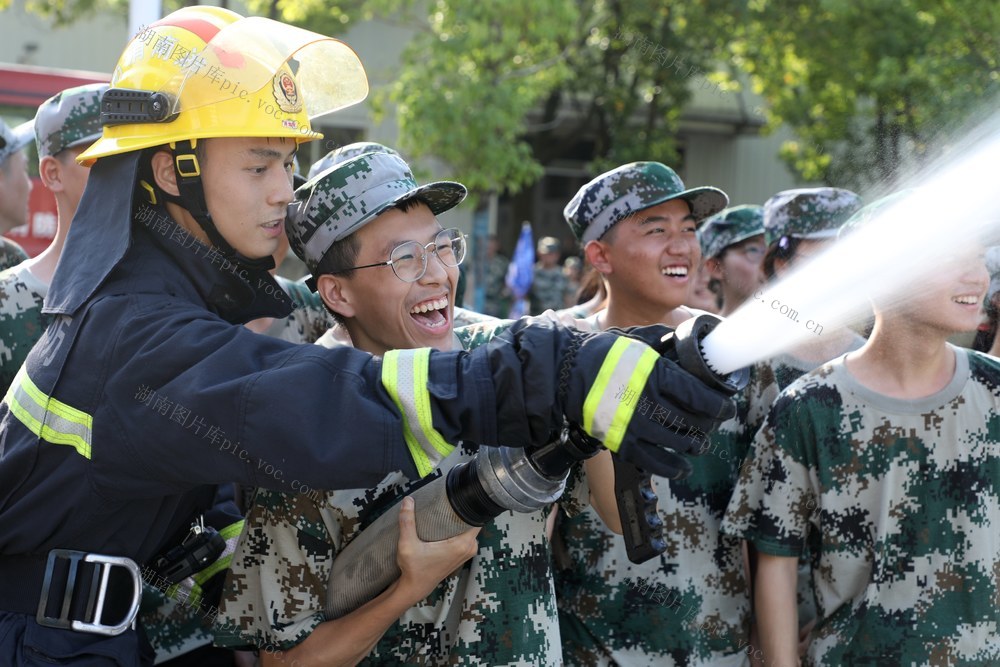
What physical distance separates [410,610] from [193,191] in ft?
3.96

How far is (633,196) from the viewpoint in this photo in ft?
13.9

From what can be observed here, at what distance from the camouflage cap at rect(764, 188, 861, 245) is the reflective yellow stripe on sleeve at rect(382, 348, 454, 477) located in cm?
338

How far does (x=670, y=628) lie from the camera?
352 cm

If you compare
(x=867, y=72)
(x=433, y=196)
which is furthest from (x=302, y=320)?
(x=867, y=72)

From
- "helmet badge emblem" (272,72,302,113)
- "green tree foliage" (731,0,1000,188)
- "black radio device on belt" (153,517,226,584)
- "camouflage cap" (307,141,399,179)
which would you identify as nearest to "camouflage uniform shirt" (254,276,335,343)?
"camouflage cap" (307,141,399,179)

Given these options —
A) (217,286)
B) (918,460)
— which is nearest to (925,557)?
(918,460)

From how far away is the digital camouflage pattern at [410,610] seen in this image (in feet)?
9.07

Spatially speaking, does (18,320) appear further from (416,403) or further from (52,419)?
(416,403)

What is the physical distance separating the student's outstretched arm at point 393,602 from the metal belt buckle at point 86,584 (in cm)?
49

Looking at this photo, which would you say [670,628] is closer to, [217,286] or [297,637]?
[297,637]

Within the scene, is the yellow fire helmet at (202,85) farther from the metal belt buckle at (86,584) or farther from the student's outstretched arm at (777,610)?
the student's outstretched arm at (777,610)

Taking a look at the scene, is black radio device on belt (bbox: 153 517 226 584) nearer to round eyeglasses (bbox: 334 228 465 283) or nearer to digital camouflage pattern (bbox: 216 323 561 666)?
digital camouflage pattern (bbox: 216 323 561 666)

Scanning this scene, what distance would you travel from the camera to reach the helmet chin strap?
8.48ft

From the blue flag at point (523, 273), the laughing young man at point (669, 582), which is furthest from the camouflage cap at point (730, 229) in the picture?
the blue flag at point (523, 273)
